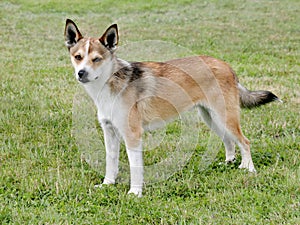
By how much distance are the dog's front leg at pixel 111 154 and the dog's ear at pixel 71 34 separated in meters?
1.00

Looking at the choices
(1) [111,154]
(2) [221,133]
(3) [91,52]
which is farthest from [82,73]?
(2) [221,133]

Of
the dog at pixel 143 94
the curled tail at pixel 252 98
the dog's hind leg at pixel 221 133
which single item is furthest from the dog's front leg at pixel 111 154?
the curled tail at pixel 252 98

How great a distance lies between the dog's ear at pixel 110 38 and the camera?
500 cm

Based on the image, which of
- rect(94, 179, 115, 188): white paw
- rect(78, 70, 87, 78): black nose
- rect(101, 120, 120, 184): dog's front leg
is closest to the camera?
rect(78, 70, 87, 78): black nose

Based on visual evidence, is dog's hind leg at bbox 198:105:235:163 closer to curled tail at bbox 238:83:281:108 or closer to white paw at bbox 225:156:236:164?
white paw at bbox 225:156:236:164

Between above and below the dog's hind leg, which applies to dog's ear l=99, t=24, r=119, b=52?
above

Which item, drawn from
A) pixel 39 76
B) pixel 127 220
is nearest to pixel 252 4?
pixel 39 76

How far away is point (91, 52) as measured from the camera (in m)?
4.91

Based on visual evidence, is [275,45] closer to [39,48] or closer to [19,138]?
[39,48]

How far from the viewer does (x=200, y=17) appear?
18.1 m

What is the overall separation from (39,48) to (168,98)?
819 cm

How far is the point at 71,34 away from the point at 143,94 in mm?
995

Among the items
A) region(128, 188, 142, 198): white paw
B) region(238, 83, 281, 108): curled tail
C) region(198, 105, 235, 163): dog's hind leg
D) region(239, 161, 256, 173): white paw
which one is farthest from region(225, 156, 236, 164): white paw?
region(128, 188, 142, 198): white paw

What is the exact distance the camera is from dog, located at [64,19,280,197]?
5.04 metres
